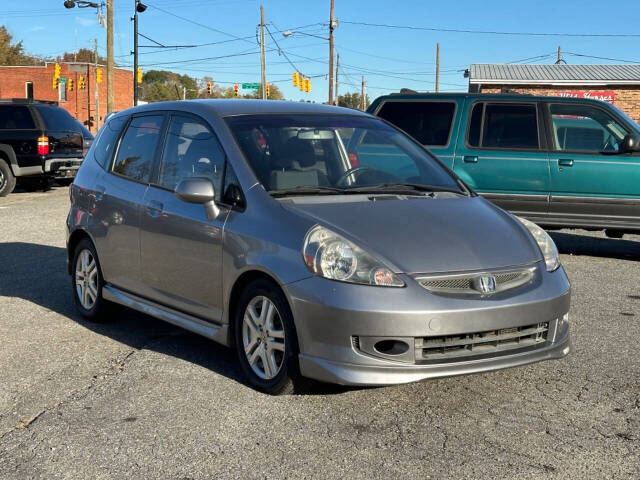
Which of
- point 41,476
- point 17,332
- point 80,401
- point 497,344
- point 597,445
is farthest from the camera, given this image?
point 17,332

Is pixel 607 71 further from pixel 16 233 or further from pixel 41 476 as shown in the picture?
pixel 41 476

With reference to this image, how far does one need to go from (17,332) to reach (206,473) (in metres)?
3.09

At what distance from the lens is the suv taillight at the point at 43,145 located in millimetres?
17672

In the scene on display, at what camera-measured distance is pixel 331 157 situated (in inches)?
214

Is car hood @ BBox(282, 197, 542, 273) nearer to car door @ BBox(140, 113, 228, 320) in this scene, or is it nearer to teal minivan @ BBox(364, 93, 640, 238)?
car door @ BBox(140, 113, 228, 320)

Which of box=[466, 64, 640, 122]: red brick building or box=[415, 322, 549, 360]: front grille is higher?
box=[466, 64, 640, 122]: red brick building

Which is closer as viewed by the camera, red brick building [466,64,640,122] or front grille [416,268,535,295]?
front grille [416,268,535,295]

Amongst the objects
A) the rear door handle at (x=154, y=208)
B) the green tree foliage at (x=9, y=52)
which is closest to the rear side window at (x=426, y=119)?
the rear door handle at (x=154, y=208)

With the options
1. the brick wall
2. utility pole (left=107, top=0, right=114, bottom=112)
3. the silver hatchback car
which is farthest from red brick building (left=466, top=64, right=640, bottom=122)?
the silver hatchback car

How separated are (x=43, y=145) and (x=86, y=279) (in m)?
12.0

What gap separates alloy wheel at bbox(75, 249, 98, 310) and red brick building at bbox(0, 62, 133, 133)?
68314 mm

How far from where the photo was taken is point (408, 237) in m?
4.45

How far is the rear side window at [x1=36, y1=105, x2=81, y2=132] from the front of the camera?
18.0 metres

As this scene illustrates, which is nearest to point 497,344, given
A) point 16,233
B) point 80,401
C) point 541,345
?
point 541,345
